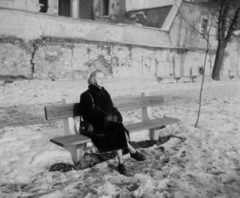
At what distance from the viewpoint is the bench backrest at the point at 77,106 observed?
368 centimetres

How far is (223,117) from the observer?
6449 mm

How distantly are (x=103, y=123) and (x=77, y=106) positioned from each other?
53 cm

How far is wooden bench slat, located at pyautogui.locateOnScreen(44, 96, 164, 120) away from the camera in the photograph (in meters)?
3.67

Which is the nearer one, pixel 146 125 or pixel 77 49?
pixel 146 125

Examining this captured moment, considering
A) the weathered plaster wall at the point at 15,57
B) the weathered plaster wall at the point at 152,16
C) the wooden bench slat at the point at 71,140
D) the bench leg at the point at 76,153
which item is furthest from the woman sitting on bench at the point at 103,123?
the weathered plaster wall at the point at 152,16

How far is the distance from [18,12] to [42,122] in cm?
916

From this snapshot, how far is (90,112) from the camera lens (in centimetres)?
372

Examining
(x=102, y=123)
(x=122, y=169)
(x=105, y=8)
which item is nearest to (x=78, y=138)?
(x=102, y=123)

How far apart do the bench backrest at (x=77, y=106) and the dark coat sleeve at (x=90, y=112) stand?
0.18 m

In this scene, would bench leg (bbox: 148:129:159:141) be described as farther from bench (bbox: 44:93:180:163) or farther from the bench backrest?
the bench backrest

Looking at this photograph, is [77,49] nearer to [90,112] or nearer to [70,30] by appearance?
[70,30]

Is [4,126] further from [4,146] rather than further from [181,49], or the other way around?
[181,49]

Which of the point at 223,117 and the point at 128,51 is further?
the point at 128,51

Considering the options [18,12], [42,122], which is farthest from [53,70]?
[42,122]
